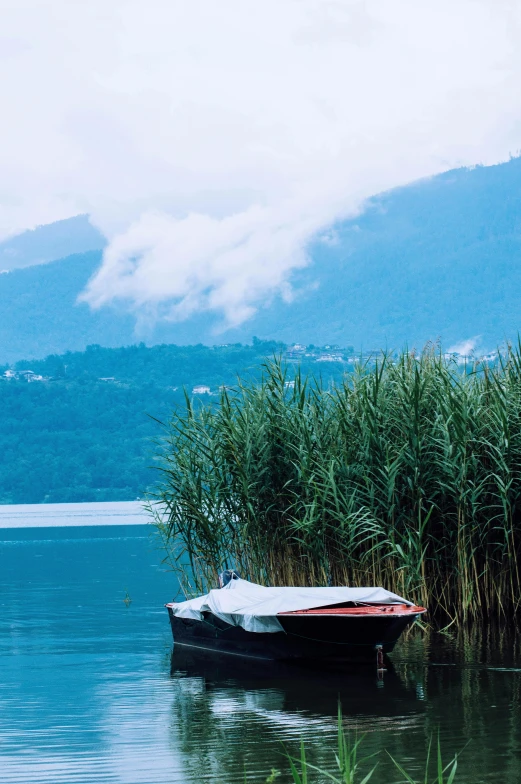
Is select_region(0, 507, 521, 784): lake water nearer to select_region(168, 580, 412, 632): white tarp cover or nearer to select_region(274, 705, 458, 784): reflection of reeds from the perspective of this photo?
select_region(274, 705, 458, 784): reflection of reeds

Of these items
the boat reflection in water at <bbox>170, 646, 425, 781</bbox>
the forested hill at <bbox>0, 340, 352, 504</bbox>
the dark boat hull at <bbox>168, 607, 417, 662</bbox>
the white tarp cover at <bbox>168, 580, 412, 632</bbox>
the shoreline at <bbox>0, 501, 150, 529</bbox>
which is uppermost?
the forested hill at <bbox>0, 340, 352, 504</bbox>

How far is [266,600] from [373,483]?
102 inches

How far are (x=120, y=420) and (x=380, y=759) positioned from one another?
10647 centimetres

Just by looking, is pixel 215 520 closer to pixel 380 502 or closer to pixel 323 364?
pixel 380 502

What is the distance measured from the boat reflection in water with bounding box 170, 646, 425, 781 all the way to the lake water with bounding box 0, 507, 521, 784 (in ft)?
0.07

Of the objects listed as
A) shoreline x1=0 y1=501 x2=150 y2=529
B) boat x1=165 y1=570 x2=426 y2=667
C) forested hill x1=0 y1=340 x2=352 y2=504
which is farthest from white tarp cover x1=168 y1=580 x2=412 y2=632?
forested hill x1=0 y1=340 x2=352 y2=504

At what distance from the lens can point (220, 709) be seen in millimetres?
13719

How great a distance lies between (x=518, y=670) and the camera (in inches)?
590

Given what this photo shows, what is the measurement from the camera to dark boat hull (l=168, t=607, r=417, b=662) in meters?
15.1

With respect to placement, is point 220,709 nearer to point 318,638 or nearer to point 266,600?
point 318,638

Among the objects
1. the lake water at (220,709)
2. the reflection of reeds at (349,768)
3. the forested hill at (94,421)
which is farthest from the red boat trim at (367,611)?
the forested hill at (94,421)

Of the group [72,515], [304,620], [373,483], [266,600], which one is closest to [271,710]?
[304,620]

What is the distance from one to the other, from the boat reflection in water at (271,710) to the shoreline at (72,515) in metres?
50.9

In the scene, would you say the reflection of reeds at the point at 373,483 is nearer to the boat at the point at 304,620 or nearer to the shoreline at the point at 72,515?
the boat at the point at 304,620
